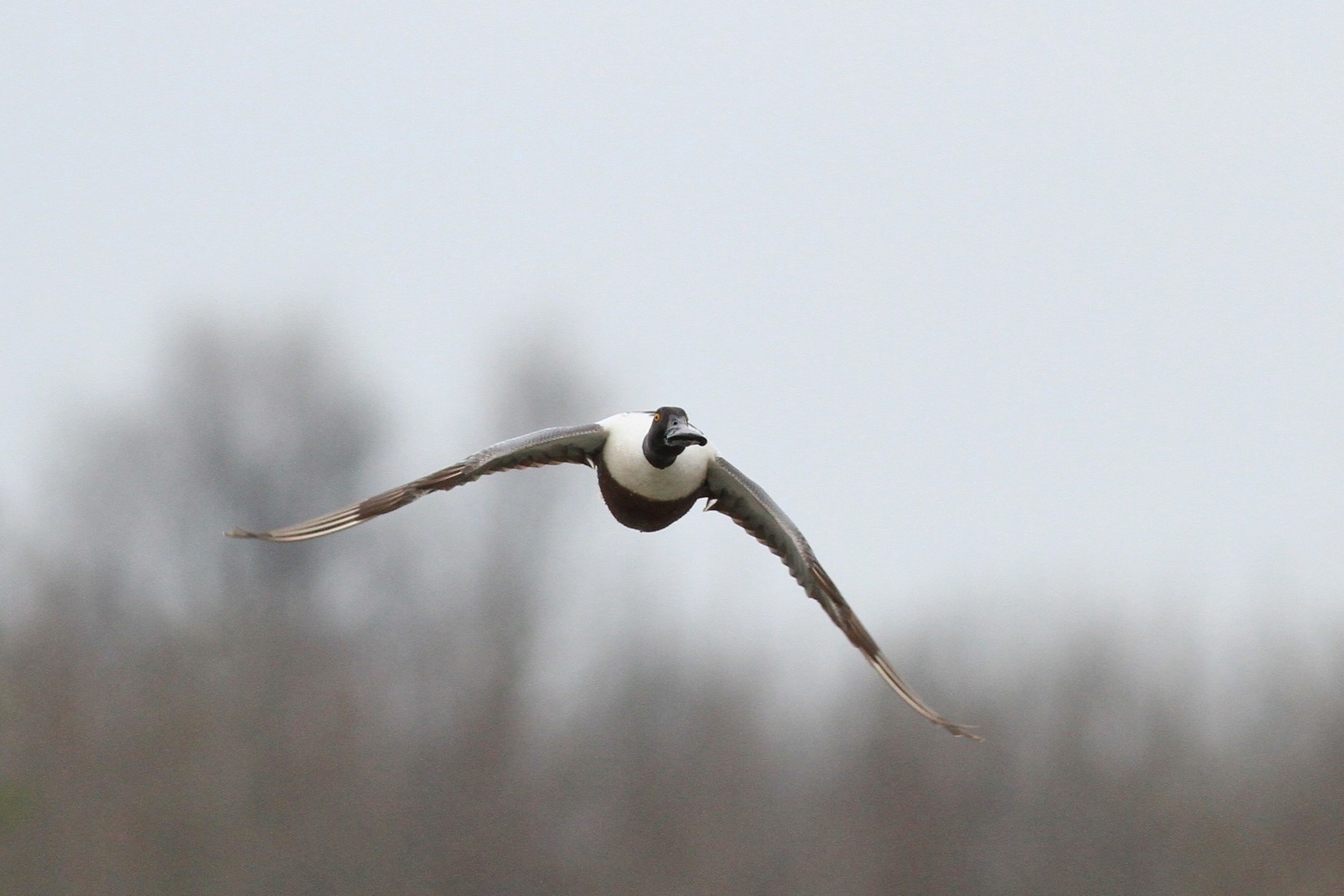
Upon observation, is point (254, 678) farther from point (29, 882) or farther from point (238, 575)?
point (238, 575)

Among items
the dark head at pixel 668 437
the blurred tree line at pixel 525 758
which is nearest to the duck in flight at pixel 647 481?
the dark head at pixel 668 437

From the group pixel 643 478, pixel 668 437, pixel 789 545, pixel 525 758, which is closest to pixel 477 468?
pixel 643 478

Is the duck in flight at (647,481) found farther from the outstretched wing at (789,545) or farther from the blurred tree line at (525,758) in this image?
the blurred tree line at (525,758)

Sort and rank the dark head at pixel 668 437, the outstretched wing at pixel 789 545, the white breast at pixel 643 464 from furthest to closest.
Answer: the outstretched wing at pixel 789 545 → the white breast at pixel 643 464 → the dark head at pixel 668 437

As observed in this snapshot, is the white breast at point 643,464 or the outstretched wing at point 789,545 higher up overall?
the white breast at point 643,464

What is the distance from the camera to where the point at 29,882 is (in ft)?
91.4

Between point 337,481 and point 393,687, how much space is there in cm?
987

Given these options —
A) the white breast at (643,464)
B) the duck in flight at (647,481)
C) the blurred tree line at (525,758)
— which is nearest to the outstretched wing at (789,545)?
the duck in flight at (647,481)

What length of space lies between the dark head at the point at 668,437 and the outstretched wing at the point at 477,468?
20.7 inches


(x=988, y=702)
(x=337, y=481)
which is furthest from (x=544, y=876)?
(x=337, y=481)

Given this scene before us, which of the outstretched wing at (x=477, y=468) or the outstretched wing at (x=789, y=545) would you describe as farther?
the outstretched wing at (x=789, y=545)

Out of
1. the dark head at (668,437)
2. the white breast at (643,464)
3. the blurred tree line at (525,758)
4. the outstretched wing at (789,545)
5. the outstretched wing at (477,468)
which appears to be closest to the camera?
the dark head at (668,437)

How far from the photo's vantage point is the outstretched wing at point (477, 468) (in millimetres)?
10156

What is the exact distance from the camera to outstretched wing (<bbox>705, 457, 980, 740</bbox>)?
11.0 m
